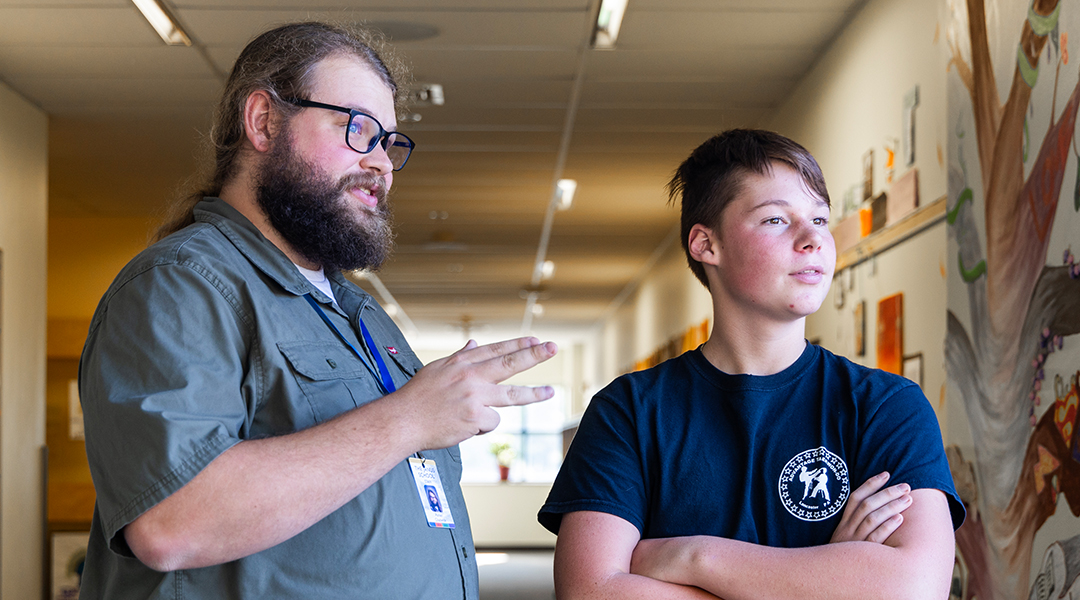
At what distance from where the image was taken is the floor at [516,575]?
8.10m

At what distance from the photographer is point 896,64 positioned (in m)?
3.46

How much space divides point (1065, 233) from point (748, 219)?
A: 827 mm

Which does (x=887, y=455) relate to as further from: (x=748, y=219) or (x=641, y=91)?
(x=641, y=91)

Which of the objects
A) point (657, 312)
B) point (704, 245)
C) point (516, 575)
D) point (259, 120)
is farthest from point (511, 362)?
point (657, 312)

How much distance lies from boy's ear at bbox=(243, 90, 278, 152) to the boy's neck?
850 mm

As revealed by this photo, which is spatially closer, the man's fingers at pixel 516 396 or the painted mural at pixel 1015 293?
the man's fingers at pixel 516 396

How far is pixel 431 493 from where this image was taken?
1.59 m

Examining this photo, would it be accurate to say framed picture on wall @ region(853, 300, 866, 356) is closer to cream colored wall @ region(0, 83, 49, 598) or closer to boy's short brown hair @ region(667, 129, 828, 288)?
boy's short brown hair @ region(667, 129, 828, 288)

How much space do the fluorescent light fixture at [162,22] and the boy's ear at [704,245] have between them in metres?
2.89

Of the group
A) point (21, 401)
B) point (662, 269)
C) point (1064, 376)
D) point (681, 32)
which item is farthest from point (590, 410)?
point (662, 269)

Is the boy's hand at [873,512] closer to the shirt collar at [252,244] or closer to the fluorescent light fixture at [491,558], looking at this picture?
the shirt collar at [252,244]

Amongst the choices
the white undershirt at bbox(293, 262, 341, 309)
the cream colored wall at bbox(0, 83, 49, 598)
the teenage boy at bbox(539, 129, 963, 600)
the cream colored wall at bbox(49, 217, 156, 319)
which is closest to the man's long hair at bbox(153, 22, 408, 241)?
the white undershirt at bbox(293, 262, 341, 309)

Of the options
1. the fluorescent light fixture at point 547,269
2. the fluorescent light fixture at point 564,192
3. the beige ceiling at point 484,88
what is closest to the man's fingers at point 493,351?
the beige ceiling at point 484,88

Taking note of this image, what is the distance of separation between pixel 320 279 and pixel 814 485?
91 centimetres
